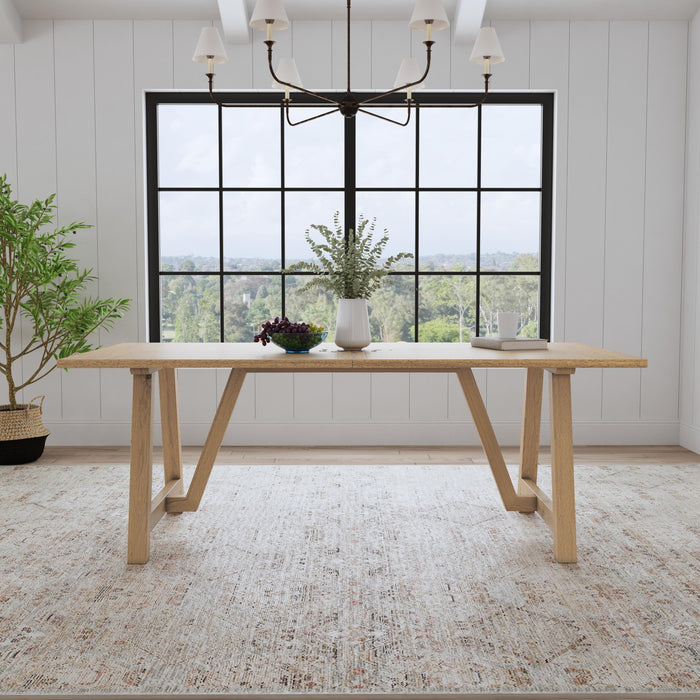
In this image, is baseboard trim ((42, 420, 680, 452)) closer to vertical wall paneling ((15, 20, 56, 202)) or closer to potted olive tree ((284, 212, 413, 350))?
vertical wall paneling ((15, 20, 56, 202))

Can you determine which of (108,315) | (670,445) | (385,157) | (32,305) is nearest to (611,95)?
(385,157)

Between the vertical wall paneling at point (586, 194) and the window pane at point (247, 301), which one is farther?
the window pane at point (247, 301)

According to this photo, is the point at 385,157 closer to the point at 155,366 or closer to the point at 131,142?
the point at 131,142

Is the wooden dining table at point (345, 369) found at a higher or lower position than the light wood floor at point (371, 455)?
higher

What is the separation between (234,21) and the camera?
3.88 m

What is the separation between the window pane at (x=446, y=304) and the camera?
4316mm

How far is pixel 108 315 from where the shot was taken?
397cm

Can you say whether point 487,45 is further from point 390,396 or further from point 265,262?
point 390,396

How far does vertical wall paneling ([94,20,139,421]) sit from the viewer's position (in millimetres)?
4059

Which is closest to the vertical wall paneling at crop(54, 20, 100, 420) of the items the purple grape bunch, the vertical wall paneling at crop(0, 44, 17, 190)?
the vertical wall paneling at crop(0, 44, 17, 190)

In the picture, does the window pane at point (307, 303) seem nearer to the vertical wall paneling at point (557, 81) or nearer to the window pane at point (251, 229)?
the window pane at point (251, 229)

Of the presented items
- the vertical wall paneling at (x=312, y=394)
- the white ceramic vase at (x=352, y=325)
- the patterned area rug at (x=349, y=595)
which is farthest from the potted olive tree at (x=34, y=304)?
the white ceramic vase at (x=352, y=325)

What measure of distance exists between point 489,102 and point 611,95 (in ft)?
2.27

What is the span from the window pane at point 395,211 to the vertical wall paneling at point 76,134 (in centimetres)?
159
